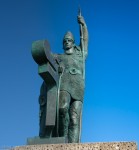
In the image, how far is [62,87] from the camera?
24.9ft

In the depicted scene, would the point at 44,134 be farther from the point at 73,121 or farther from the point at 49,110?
the point at 73,121

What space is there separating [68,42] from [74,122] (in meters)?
2.11

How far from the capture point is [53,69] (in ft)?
22.5

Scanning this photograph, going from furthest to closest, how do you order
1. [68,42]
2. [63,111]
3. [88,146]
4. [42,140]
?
1. [68,42]
2. [63,111]
3. [42,140]
4. [88,146]

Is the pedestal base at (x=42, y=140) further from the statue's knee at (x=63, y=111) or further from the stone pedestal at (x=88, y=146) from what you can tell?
the statue's knee at (x=63, y=111)

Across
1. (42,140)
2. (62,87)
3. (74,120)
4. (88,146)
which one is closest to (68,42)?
(62,87)

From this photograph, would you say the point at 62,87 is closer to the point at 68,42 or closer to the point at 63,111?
the point at 63,111

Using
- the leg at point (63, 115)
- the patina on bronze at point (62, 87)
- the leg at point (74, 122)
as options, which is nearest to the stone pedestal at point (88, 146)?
the patina on bronze at point (62, 87)

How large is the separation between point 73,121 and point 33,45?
6.73ft

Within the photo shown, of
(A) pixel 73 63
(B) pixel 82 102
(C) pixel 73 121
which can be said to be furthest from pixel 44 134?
(A) pixel 73 63

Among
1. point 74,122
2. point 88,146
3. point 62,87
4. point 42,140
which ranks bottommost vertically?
point 88,146

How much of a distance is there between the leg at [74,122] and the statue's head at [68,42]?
1458 mm

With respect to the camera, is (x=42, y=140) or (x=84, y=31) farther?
(x=84, y=31)

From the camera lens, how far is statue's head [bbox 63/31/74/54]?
28.0ft
